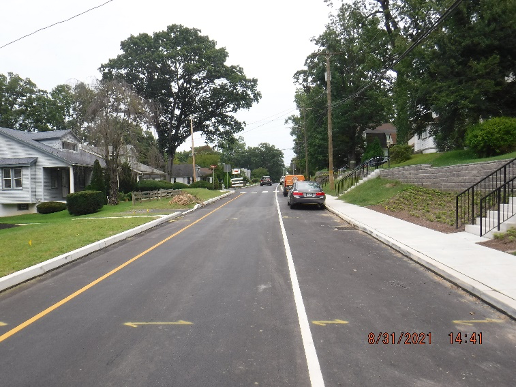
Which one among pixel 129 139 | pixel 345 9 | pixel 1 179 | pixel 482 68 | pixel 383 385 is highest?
pixel 345 9

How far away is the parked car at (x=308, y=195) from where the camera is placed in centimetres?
2056

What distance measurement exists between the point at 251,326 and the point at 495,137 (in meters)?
15.4

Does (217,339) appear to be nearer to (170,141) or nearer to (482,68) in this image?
(482,68)

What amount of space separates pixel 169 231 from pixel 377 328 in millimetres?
10223

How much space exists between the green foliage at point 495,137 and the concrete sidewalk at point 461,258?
6.43 meters

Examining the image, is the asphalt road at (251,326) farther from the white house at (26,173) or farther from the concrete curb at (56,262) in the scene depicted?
the white house at (26,173)

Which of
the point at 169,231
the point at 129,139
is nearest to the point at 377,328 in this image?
the point at 169,231

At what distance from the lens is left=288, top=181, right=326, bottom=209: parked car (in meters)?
20.6

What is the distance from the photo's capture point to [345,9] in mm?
31703

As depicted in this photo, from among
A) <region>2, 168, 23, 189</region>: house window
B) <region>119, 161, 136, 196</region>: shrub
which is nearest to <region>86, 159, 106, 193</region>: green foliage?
<region>119, 161, 136, 196</region>: shrub

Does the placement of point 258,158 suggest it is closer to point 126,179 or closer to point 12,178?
point 126,179

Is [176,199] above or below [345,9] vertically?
below

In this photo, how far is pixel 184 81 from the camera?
45.3 metres

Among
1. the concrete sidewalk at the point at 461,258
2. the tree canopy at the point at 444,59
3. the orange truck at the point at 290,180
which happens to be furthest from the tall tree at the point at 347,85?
the concrete sidewalk at the point at 461,258
